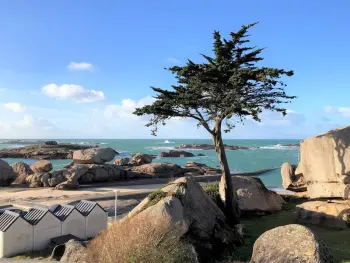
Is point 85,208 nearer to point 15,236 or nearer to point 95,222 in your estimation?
point 95,222

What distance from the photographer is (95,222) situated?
763 inches

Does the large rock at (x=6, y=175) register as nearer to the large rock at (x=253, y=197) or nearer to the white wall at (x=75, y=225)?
the white wall at (x=75, y=225)

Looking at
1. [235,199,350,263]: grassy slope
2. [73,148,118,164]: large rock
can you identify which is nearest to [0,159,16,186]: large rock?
[73,148,118,164]: large rock

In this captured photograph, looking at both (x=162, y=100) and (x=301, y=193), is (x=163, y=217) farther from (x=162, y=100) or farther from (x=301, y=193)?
(x=301, y=193)

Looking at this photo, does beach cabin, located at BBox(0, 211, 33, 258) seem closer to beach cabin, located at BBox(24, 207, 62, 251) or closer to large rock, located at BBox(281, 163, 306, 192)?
beach cabin, located at BBox(24, 207, 62, 251)

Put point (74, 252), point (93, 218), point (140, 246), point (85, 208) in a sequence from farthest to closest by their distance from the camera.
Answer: point (85, 208), point (93, 218), point (74, 252), point (140, 246)

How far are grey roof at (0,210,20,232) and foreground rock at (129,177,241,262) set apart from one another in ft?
19.1

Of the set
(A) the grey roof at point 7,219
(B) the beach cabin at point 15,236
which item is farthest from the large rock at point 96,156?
(B) the beach cabin at point 15,236

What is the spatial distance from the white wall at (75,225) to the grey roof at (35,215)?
1.13 metres

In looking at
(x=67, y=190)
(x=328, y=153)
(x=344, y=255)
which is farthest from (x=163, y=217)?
(x=67, y=190)

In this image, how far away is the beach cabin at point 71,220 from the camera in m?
18.2

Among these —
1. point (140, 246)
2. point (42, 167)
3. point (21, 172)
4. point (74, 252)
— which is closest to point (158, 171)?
point (42, 167)

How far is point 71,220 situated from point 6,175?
77.2 feet

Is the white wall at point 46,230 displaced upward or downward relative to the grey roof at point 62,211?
downward
